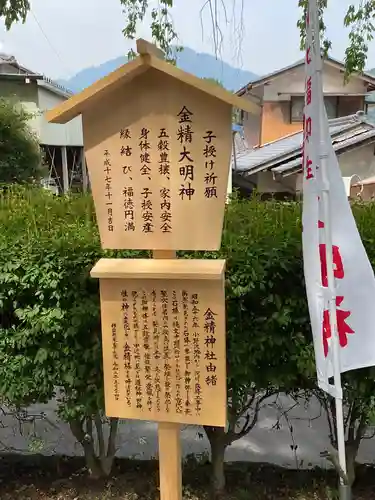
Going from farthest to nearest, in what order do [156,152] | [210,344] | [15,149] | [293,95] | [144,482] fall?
[293,95] < [15,149] < [144,482] < [210,344] < [156,152]

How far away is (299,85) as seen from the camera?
16.1m

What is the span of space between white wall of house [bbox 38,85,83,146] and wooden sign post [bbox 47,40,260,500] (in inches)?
550

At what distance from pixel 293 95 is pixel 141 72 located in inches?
595

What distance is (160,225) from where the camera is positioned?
2.27m

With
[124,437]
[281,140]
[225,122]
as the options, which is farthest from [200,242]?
[281,140]

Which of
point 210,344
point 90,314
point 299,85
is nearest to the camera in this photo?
point 210,344

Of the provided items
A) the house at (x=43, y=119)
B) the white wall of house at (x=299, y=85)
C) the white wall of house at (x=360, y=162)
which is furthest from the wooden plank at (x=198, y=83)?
the white wall of house at (x=299, y=85)

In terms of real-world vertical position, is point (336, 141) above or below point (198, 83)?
above

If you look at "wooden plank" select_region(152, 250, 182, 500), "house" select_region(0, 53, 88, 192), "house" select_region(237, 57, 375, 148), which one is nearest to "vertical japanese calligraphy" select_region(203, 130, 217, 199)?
"wooden plank" select_region(152, 250, 182, 500)

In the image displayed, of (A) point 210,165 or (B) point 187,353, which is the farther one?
(B) point 187,353

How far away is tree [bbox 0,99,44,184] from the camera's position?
11.2 m

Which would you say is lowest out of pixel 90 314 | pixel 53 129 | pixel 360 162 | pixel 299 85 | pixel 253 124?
pixel 90 314

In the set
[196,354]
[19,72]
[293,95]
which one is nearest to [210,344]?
[196,354]

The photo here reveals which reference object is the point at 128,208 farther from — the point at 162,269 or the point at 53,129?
the point at 53,129
